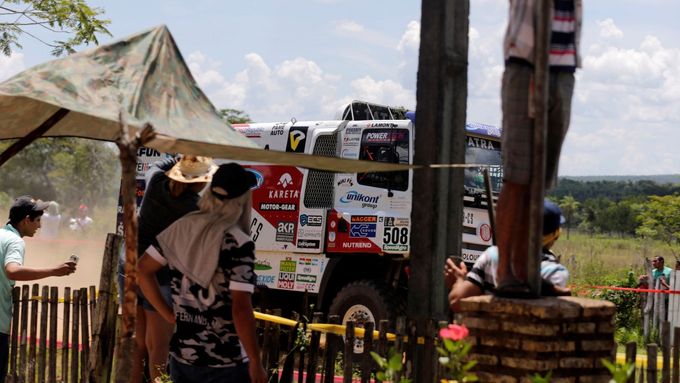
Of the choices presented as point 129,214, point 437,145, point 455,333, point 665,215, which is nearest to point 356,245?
point 437,145

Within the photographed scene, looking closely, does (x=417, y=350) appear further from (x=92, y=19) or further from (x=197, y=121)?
(x=92, y=19)

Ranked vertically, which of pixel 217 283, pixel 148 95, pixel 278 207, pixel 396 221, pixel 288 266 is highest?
pixel 148 95

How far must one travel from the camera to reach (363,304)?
12664mm

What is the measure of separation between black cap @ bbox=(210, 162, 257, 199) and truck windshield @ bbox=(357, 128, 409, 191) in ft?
23.0

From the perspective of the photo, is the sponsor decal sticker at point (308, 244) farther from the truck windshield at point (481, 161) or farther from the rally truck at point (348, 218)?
the truck windshield at point (481, 161)

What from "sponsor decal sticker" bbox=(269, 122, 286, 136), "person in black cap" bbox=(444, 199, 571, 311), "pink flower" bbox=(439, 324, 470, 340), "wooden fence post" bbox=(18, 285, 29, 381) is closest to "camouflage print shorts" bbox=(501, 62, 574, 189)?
"person in black cap" bbox=(444, 199, 571, 311)

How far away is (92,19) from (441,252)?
8.99 metres

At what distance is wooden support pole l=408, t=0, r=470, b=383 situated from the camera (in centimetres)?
600

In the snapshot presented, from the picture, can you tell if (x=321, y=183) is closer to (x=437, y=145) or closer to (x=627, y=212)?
(x=437, y=145)

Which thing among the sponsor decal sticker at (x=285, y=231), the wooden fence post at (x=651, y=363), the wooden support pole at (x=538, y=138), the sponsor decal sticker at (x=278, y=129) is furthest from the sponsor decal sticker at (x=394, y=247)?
the wooden support pole at (x=538, y=138)

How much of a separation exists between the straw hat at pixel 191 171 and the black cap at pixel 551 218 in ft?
9.15

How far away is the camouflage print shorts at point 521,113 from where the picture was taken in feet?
14.6

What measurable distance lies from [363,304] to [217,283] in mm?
7319

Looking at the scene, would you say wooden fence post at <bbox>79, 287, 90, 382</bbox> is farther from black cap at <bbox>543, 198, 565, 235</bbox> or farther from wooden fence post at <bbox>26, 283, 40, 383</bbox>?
black cap at <bbox>543, 198, 565, 235</bbox>
